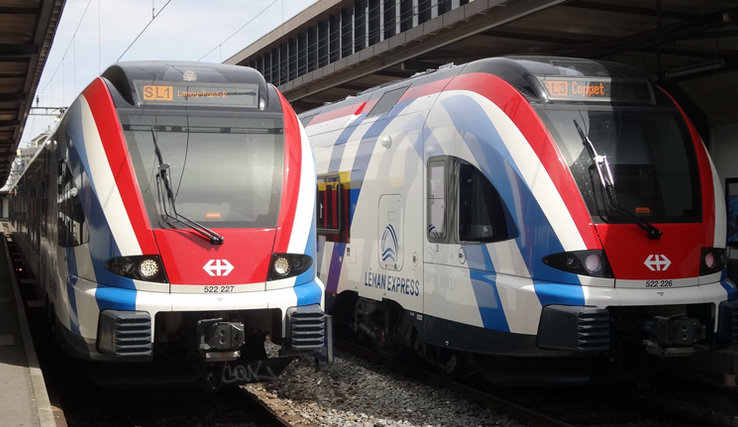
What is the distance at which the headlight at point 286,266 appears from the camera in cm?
690

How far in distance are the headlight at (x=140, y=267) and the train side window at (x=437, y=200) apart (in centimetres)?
285

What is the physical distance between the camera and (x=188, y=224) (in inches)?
264

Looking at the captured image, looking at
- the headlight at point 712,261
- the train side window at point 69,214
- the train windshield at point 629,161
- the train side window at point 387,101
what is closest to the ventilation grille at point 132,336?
the train side window at point 69,214

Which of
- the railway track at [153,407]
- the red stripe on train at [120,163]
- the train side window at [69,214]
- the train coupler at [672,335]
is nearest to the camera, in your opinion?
the red stripe on train at [120,163]

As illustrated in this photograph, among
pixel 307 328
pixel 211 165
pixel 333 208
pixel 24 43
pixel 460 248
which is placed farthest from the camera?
pixel 24 43

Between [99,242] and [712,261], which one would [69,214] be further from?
[712,261]

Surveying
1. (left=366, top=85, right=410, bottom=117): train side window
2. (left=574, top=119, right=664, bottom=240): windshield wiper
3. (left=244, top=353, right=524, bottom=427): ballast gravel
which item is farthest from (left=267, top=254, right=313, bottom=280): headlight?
(left=366, top=85, right=410, bottom=117): train side window

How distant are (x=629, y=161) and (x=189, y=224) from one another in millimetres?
3876

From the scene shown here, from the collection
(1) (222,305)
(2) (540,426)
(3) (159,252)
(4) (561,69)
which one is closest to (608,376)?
(2) (540,426)

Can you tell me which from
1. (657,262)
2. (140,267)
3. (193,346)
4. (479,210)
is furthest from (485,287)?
(140,267)

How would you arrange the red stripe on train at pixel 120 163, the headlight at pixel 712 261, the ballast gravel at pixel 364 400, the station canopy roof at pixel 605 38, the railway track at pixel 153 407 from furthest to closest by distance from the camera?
the station canopy roof at pixel 605 38 → the ballast gravel at pixel 364 400 → the railway track at pixel 153 407 → the headlight at pixel 712 261 → the red stripe on train at pixel 120 163

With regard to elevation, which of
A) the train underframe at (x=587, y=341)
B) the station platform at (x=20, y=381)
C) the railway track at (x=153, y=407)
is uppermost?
the train underframe at (x=587, y=341)

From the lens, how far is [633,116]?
24.4 ft

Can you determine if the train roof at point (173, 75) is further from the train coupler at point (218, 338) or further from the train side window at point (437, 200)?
the train coupler at point (218, 338)
